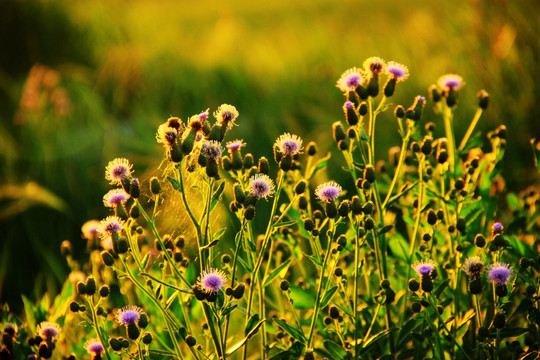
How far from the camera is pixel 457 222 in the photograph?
181cm

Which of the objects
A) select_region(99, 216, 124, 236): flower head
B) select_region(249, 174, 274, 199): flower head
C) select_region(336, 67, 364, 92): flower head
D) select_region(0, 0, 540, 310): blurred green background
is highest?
select_region(0, 0, 540, 310): blurred green background

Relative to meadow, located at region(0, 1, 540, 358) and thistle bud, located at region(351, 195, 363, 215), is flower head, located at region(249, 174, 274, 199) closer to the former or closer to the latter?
meadow, located at region(0, 1, 540, 358)

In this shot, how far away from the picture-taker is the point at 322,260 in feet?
5.71

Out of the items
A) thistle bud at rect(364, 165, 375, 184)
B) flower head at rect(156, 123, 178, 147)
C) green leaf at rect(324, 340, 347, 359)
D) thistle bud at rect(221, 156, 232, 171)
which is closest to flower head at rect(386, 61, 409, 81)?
thistle bud at rect(364, 165, 375, 184)

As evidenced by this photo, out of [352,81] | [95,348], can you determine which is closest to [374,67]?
[352,81]

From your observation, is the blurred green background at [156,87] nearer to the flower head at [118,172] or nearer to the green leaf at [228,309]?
the flower head at [118,172]

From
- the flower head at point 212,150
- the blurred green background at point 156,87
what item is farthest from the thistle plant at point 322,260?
the blurred green background at point 156,87

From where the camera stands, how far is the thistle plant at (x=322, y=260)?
1549 mm

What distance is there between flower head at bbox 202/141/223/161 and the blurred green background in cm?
155

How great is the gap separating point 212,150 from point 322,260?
0.48m

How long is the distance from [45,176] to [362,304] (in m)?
2.65

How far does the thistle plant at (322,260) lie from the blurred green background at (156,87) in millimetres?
1108

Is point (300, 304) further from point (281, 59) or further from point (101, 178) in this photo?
point (281, 59)

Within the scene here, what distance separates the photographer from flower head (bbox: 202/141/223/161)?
152 centimetres
